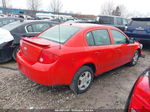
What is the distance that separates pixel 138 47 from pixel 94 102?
306cm

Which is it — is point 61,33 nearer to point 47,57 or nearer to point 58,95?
point 47,57

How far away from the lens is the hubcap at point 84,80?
289 centimetres

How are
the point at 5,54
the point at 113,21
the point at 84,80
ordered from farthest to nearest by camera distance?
the point at 113,21, the point at 5,54, the point at 84,80

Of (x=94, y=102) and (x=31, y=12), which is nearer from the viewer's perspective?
(x=94, y=102)

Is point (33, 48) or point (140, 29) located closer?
point (33, 48)

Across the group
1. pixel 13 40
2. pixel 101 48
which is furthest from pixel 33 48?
pixel 13 40

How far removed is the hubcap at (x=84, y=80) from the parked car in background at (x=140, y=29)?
4878 mm

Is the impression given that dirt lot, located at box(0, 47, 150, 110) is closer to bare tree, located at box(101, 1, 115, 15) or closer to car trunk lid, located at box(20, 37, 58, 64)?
car trunk lid, located at box(20, 37, 58, 64)

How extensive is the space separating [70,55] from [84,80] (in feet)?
2.65

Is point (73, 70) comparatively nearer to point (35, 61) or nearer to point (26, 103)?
point (35, 61)

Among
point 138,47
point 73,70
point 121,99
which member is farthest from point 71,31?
point 138,47

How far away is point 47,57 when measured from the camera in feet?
7.76

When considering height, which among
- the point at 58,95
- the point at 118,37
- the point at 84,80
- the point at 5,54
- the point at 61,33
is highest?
the point at 61,33

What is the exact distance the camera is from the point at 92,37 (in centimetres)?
304
